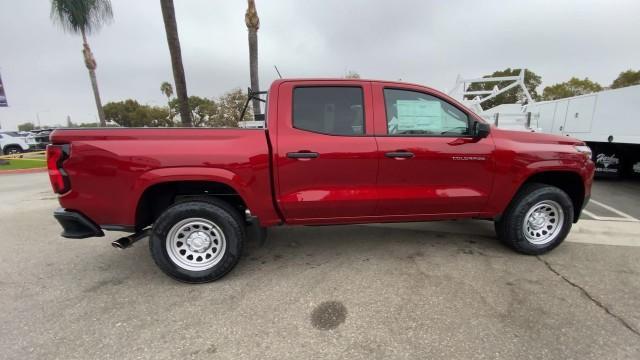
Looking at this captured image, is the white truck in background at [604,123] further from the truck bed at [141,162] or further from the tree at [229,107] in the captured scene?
the tree at [229,107]

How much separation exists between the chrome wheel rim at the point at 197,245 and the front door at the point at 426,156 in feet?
5.30

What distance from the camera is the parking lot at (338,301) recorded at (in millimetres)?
2123

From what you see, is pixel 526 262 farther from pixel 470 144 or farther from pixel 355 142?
pixel 355 142

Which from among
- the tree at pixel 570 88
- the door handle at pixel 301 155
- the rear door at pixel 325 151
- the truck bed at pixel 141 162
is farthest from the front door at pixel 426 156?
the tree at pixel 570 88

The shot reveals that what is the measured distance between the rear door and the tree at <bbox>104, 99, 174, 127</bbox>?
47479 mm

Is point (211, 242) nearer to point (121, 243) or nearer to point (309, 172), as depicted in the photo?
point (121, 243)

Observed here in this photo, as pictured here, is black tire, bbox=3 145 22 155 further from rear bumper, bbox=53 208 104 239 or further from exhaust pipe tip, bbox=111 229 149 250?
exhaust pipe tip, bbox=111 229 149 250

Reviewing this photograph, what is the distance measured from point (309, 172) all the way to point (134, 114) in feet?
174

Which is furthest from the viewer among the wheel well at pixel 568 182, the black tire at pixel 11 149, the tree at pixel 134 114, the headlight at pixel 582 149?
the tree at pixel 134 114

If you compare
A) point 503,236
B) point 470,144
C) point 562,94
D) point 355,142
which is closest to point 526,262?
point 503,236

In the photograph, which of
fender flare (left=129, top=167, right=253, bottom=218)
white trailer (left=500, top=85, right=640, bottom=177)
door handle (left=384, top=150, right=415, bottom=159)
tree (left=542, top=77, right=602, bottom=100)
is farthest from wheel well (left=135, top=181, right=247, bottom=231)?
tree (left=542, top=77, right=602, bottom=100)

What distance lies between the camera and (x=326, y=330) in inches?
89.7

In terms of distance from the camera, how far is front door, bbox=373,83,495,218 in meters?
3.01

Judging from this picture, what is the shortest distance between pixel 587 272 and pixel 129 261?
15.9 feet
